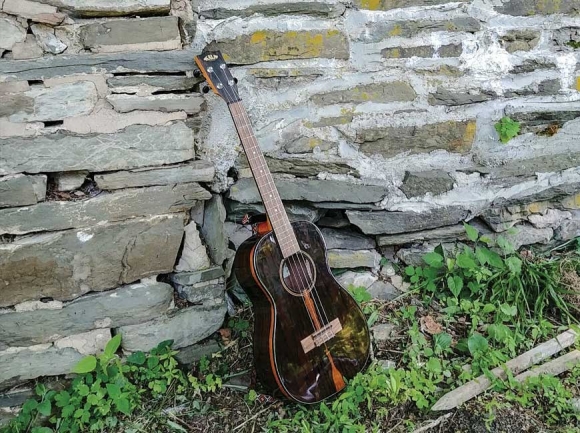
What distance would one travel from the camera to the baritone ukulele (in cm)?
212

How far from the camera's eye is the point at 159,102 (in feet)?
7.11

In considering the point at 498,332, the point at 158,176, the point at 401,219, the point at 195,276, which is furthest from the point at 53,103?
the point at 498,332

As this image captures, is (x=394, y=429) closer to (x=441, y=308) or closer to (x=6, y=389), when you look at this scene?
(x=441, y=308)

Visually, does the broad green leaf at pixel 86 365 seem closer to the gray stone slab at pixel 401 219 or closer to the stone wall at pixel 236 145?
the stone wall at pixel 236 145

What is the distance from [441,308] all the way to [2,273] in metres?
1.85

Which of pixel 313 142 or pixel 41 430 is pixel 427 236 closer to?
pixel 313 142

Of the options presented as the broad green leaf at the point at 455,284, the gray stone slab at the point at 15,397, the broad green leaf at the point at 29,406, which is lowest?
the broad green leaf at the point at 455,284

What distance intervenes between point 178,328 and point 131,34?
118cm

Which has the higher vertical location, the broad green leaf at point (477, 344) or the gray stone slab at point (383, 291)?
the gray stone slab at point (383, 291)

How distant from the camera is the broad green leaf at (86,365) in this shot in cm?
219

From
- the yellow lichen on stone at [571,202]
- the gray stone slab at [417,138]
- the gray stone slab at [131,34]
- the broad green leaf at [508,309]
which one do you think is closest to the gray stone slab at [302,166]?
the gray stone slab at [417,138]

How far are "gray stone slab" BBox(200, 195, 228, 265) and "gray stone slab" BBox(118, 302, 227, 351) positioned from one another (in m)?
0.22

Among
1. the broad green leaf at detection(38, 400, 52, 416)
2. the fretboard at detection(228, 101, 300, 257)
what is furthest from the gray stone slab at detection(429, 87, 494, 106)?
the broad green leaf at detection(38, 400, 52, 416)

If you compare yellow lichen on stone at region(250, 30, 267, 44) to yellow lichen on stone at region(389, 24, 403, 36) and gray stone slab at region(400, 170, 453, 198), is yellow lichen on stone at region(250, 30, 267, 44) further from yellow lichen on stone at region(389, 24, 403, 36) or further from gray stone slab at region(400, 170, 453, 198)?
gray stone slab at region(400, 170, 453, 198)
